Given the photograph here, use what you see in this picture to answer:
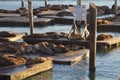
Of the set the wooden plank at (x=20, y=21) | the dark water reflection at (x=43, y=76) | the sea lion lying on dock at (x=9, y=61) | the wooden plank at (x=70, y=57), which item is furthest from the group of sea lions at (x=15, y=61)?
the wooden plank at (x=20, y=21)

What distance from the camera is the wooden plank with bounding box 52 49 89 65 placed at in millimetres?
16562

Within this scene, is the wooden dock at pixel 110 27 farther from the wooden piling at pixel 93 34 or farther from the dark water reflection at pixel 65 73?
the wooden piling at pixel 93 34

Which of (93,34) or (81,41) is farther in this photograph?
(81,41)

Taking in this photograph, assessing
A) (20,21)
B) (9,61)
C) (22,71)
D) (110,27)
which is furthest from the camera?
(20,21)

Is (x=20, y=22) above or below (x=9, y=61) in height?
below

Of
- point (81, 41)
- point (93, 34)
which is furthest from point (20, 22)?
point (93, 34)

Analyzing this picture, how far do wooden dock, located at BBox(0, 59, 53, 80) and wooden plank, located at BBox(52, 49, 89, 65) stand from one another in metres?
0.73

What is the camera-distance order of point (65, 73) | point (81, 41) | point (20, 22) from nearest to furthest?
point (65, 73), point (81, 41), point (20, 22)

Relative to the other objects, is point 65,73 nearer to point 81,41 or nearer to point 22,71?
point 22,71

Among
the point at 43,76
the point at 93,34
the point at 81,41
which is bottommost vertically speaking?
the point at 43,76

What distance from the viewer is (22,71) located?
14.5 m

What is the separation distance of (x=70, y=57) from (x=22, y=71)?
125 inches

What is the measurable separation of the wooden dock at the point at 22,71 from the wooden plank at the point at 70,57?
2.38 ft

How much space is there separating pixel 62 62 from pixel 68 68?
13.9 inches
